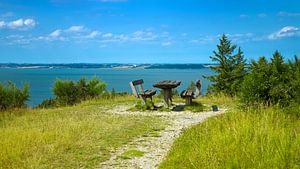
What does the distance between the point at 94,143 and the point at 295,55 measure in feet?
21.3

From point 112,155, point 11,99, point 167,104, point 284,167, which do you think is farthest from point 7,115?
point 284,167

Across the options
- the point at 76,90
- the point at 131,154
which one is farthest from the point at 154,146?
the point at 76,90

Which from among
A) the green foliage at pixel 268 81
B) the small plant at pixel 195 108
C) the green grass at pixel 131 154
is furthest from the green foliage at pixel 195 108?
the green grass at pixel 131 154

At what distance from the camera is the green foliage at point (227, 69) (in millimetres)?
22066

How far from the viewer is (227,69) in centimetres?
2262

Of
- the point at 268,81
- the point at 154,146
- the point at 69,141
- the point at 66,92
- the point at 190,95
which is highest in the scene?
the point at 268,81

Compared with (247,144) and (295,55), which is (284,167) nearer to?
(247,144)

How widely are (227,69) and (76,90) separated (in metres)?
9.10

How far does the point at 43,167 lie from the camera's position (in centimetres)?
632

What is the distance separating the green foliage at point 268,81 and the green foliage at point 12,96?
33.0 feet

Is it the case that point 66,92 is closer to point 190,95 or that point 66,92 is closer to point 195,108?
point 190,95

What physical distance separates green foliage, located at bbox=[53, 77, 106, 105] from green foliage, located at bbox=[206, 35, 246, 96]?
7085mm

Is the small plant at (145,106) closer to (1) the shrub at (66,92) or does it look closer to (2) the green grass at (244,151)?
(1) the shrub at (66,92)

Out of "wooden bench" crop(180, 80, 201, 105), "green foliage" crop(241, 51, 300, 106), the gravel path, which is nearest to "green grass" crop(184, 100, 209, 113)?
"wooden bench" crop(180, 80, 201, 105)
